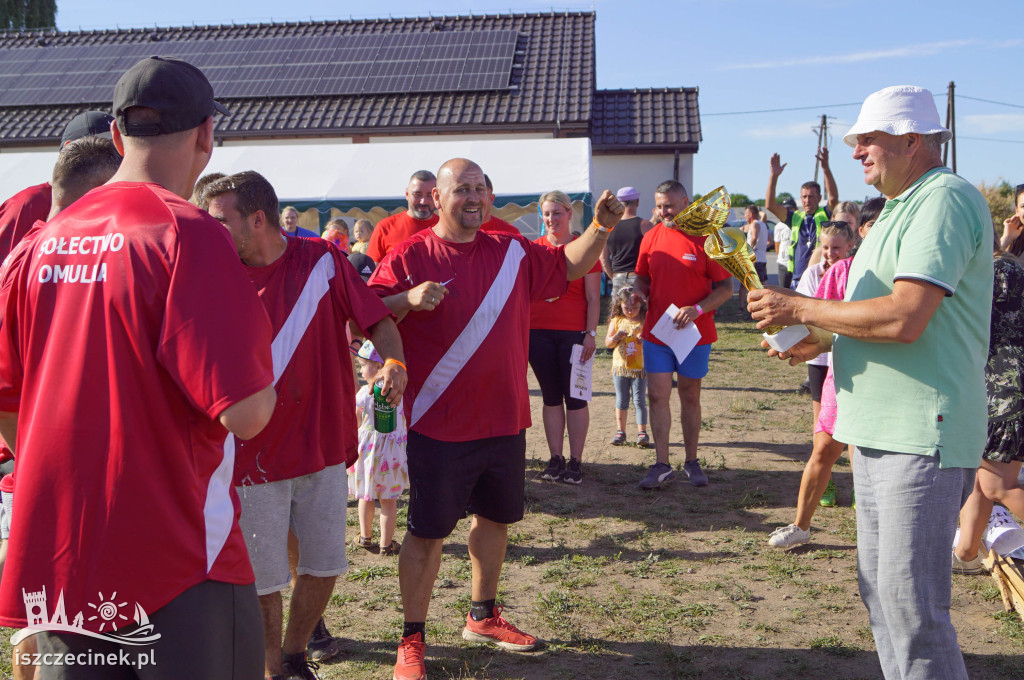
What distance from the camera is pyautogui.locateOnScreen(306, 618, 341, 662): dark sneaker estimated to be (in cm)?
365

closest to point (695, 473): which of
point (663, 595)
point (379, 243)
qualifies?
point (663, 595)

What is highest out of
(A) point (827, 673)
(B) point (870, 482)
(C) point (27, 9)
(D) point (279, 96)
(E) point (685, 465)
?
(C) point (27, 9)

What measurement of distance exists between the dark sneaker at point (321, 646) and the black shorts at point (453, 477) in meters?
0.69

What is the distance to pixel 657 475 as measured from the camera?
19.8 feet

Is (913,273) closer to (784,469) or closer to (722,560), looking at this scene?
(722,560)

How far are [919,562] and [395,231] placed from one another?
4437mm

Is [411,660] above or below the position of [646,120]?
below

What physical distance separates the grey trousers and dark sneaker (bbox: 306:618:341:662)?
2314mm

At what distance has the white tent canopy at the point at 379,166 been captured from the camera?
14.1 metres

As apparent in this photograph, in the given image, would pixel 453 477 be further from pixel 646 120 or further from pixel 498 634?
pixel 646 120

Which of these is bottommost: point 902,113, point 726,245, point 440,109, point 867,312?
point 867,312

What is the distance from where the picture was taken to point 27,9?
29.5m

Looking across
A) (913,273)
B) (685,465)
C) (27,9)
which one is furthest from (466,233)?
(27,9)

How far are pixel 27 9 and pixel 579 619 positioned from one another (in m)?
33.6
